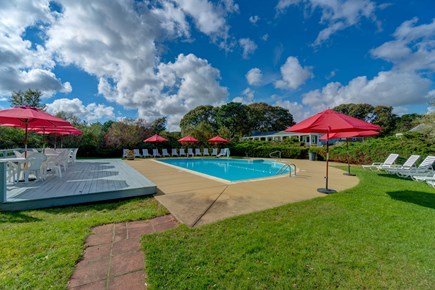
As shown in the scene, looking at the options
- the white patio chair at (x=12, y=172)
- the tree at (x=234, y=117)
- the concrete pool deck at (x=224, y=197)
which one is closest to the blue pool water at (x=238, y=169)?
the concrete pool deck at (x=224, y=197)

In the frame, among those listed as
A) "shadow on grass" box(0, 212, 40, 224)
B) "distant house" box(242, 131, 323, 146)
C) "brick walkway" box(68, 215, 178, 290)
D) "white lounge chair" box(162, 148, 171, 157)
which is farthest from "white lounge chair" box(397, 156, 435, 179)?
"distant house" box(242, 131, 323, 146)

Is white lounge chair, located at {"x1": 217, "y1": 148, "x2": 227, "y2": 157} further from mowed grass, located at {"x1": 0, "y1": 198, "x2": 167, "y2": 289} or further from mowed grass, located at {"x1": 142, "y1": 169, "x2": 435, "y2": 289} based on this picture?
mowed grass, located at {"x1": 142, "y1": 169, "x2": 435, "y2": 289}

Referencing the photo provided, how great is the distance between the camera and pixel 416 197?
4777 millimetres

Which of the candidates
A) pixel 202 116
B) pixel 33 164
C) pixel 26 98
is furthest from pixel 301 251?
pixel 202 116

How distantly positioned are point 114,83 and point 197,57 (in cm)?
674

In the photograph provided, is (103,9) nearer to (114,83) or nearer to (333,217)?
(114,83)

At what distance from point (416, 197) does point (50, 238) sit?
7738 mm

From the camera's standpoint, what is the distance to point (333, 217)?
3500 millimetres

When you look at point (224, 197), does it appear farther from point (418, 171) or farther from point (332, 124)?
point (418, 171)

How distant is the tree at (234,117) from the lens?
132 feet

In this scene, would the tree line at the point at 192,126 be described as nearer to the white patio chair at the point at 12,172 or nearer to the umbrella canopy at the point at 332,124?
the white patio chair at the point at 12,172

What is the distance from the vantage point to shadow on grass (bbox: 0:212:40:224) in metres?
3.40

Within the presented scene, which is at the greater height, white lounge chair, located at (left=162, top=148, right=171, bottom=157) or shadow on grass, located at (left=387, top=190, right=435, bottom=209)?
white lounge chair, located at (left=162, top=148, right=171, bottom=157)

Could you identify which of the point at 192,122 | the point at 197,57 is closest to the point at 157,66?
the point at 197,57
